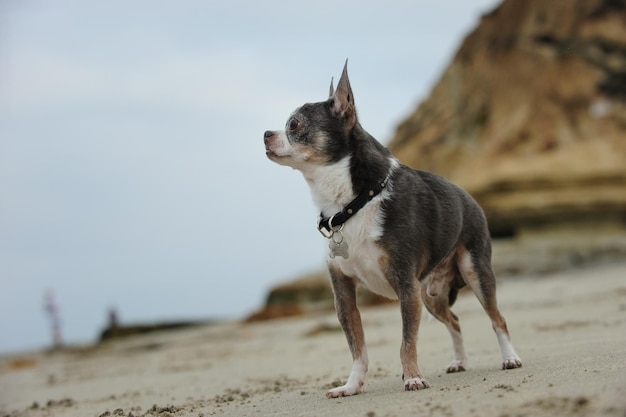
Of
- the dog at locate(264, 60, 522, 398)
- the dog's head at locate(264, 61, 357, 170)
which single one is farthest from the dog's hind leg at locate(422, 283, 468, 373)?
the dog's head at locate(264, 61, 357, 170)

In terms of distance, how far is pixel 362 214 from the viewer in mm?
5484

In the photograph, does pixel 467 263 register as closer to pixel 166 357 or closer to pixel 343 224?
pixel 343 224

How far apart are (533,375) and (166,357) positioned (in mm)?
10783

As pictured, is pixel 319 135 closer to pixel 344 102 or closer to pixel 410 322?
pixel 344 102

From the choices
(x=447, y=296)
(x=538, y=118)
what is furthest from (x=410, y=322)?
(x=538, y=118)

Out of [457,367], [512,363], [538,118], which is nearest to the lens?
[512,363]

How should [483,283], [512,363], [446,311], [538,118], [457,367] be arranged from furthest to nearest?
[538,118]
[446,311]
[457,367]
[483,283]
[512,363]

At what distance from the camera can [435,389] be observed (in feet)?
16.9

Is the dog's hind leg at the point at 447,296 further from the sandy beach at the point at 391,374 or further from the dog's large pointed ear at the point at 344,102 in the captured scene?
the dog's large pointed ear at the point at 344,102

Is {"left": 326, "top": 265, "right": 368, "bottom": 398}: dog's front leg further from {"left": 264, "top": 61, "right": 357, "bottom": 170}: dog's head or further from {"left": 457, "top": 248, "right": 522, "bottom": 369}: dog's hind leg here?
{"left": 457, "top": 248, "right": 522, "bottom": 369}: dog's hind leg

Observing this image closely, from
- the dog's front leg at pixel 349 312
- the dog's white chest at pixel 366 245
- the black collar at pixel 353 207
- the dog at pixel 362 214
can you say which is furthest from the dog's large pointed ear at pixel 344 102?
the dog's front leg at pixel 349 312

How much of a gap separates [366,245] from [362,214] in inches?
8.2

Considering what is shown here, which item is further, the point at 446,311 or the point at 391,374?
the point at 391,374

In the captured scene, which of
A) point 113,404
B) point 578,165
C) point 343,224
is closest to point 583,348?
point 343,224
